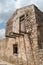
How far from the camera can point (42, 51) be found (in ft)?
47.4

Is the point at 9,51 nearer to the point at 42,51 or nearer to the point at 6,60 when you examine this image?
the point at 6,60

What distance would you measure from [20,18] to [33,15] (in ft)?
7.97

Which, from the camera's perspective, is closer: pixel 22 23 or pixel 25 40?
pixel 25 40

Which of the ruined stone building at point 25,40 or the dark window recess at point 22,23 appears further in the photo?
the dark window recess at point 22,23

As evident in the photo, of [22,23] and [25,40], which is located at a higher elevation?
[22,23]

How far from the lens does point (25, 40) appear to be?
683 inches

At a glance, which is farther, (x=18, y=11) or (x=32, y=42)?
(x=18, y=11)

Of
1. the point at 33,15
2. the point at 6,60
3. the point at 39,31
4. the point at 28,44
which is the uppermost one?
the point at 33,15

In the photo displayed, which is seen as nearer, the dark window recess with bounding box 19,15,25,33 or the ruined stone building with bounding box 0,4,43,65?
the ruined stone building with bounding box 0,4,43,65

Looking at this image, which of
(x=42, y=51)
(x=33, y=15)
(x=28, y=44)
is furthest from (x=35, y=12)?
(x=42, y=51)

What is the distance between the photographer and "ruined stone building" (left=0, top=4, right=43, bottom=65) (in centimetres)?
1653

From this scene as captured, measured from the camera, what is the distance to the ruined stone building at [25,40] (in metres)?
16.5

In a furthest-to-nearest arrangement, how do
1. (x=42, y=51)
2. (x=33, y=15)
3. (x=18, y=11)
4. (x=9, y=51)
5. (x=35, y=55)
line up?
(x=18, y=11) < (x=9, y=51) < (x=33, y=15) < (x=35, y=55) < (x=42, y=51)

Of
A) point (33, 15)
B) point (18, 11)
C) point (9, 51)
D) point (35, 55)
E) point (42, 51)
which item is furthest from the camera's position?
point (18, 11)
